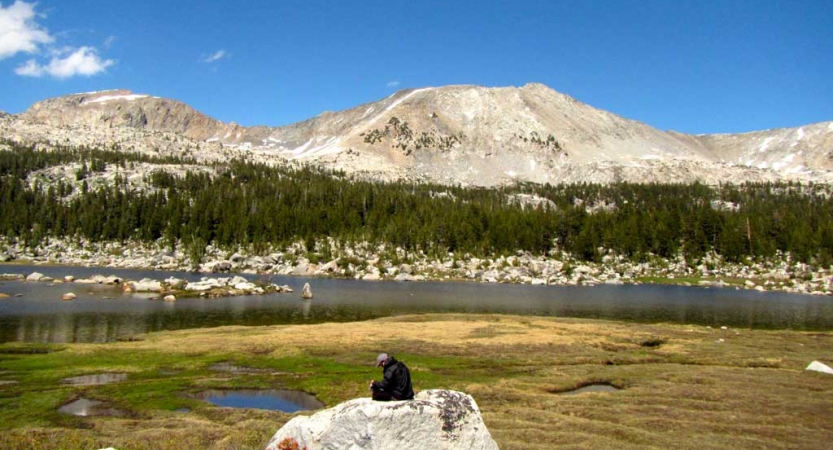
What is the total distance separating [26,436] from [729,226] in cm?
19853

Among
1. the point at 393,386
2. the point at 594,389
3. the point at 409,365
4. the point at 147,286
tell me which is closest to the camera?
the point at 393,386

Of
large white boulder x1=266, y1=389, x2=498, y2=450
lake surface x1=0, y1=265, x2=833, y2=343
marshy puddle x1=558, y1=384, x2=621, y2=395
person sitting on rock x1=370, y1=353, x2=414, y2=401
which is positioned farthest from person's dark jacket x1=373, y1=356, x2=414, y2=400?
lake surface x1=0, y1=265, x2=833, y2=343

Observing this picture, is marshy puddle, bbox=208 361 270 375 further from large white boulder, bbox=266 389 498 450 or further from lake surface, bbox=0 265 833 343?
large white boulder, bbox=266 389 498 450

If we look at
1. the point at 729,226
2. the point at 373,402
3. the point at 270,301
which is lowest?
the point at 270,301

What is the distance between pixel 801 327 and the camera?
65.1m

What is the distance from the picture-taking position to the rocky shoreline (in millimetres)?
138250

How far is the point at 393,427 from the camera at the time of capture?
13.9 meters

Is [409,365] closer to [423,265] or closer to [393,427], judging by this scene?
[393,427]

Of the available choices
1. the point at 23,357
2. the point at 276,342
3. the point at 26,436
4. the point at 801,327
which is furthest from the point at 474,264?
the point at 26,436

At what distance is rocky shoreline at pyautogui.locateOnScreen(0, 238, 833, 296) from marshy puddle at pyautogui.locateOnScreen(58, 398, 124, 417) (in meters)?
108

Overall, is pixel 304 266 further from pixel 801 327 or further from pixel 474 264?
pixel 801 327

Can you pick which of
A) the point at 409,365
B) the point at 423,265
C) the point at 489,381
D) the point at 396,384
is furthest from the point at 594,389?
the point at 423,265

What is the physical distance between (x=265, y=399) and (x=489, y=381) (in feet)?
41.3

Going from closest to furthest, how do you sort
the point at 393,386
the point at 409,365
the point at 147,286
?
the point at 393,386, the point at 409,365, the point at 147,286
